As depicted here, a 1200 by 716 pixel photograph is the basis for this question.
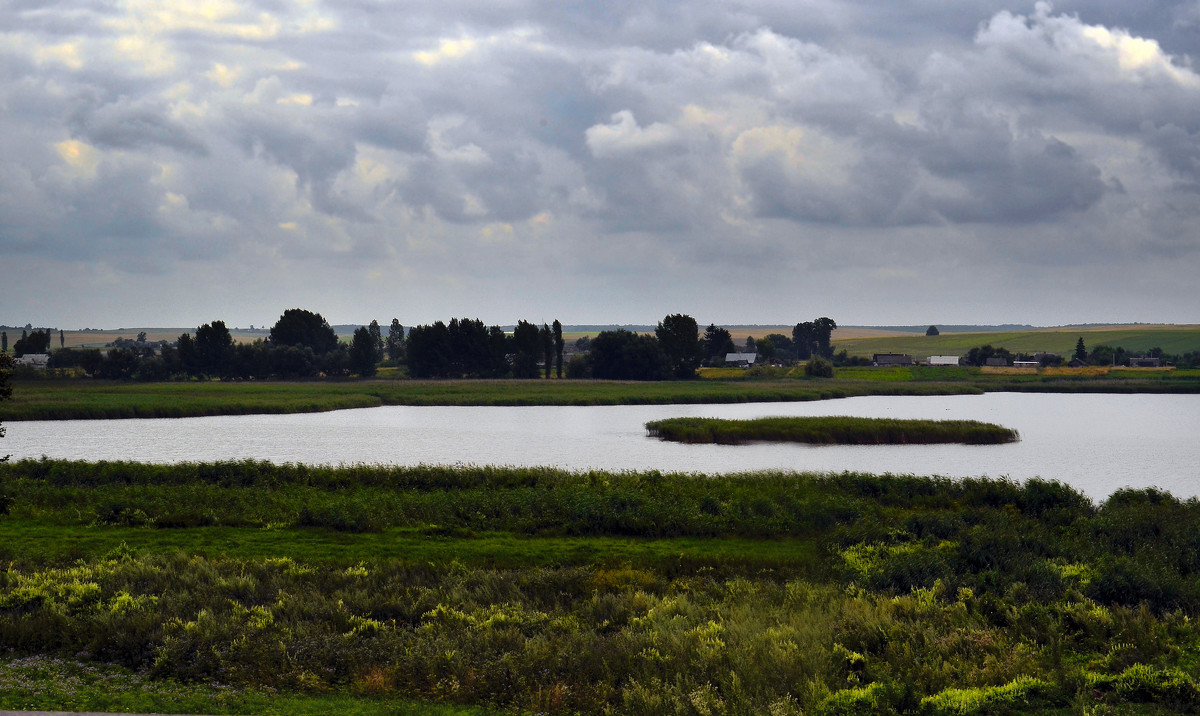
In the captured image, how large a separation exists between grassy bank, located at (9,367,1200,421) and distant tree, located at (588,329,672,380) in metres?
9.65

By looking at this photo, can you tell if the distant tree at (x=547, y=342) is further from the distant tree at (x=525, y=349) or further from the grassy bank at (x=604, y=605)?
the grassy bank at (x=604, y=605)

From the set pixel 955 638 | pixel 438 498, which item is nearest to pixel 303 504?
pixel 438 498

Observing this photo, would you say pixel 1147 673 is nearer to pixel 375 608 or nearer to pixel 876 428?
pixel 375 608

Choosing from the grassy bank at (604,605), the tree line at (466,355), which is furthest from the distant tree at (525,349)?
the grassy bank at (604,605)

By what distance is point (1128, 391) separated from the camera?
12731 centimetres

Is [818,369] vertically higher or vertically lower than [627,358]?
lower

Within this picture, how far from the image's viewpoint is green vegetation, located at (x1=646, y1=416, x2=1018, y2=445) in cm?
6438

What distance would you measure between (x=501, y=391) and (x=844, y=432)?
5672cm

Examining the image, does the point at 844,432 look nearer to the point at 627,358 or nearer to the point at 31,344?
the point at 627,358

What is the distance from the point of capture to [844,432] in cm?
6450

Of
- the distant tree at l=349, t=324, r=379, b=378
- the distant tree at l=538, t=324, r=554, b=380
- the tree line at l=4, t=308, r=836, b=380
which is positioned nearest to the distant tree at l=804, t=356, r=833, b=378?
the tree line at l=4, t=308, r=836, b=380

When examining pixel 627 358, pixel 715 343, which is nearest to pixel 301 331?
pixel 627 358

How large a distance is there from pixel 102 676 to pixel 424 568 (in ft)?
23.3

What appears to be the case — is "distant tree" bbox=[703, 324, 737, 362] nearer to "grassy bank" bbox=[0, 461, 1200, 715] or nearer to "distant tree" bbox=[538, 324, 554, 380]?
"distant tree" bbox=[538, 324, 554, 380]
